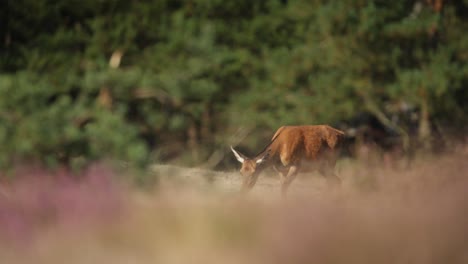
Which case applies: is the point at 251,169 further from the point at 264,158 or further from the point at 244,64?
the point at 244,64

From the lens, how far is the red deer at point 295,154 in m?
10.1

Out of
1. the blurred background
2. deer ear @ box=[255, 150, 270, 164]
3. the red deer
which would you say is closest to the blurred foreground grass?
deer ear @ box=[255, 150, 270, 164]

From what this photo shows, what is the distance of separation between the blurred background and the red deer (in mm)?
7105

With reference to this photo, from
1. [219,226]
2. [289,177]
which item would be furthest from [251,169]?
[219,226]

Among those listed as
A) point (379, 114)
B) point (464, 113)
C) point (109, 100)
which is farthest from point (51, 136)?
point (464, 113)

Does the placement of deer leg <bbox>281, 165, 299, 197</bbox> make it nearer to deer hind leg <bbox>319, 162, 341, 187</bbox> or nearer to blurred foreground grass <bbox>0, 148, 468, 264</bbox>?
deer hind leg <bbox>319, 162, 341, 187</bbox>

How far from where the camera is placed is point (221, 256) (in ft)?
14.1

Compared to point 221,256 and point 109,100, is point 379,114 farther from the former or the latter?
point 221,256

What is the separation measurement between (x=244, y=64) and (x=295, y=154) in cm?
1091

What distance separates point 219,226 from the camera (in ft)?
14.8

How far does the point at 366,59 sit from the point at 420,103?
151 cm

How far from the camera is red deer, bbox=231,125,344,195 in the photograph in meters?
10.1

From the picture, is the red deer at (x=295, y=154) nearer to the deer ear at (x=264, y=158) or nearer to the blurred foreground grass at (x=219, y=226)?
the deer ear at (x=264, y=158)

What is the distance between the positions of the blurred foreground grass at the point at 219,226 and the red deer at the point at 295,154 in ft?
14.8
